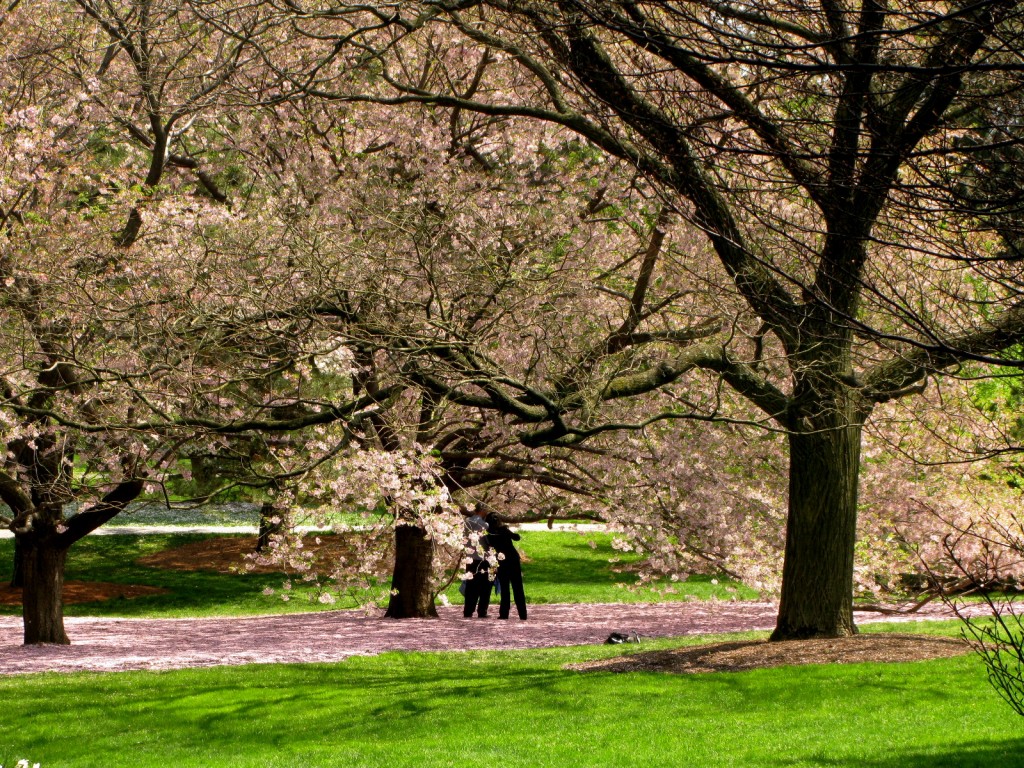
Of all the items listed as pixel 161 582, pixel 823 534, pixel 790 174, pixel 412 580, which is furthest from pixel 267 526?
pixel 790 174

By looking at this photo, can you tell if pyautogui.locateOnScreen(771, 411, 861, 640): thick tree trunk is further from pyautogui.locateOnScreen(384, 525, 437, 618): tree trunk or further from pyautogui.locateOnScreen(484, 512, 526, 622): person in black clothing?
pyautogui.locateOnScreen(384, 525, 437, 618): tree trunk

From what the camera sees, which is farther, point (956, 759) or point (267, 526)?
point (267, 526)

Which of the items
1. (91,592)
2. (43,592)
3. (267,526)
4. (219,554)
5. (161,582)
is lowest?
(91,592)

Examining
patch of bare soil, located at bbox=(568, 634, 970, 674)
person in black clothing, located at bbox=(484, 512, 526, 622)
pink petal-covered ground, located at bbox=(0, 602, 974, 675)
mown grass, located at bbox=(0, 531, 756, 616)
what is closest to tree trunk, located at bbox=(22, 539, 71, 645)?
pink petal-covered ground, located at bbox=(0, 602, 974, 675)

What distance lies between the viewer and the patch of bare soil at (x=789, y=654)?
12.0 m

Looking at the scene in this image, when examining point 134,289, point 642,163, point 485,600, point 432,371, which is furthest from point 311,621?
point 642,163

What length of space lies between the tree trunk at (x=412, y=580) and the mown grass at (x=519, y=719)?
5845 mm

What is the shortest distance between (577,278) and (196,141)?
819 cm

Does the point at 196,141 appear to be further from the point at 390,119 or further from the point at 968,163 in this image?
the point at 968,163

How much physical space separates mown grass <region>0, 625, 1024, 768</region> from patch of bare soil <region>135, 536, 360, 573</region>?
1697 cm

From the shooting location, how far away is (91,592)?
2636cm

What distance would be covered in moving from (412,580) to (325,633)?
5.91 ft

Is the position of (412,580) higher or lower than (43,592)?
higher

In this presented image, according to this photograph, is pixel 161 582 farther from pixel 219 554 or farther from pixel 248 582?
pixel 219 554
